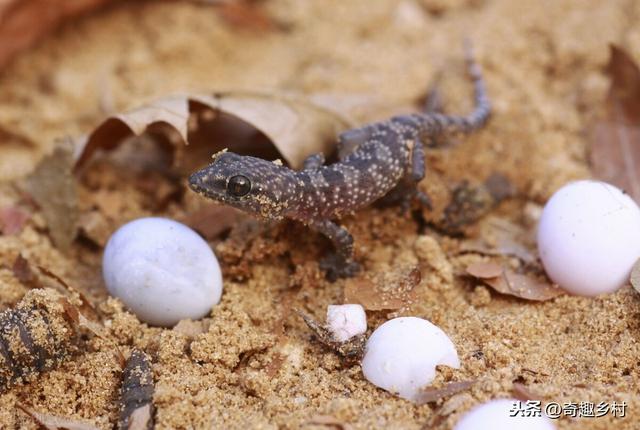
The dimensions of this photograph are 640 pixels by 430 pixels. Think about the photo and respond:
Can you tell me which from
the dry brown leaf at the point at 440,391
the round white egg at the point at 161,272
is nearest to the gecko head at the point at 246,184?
the round white egg at the point at 161,272

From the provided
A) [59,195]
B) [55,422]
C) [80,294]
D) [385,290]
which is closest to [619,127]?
[385,290]

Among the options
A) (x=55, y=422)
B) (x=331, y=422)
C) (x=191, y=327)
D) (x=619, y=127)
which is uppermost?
(x=619, y=127)

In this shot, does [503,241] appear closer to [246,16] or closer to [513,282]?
[513,282]

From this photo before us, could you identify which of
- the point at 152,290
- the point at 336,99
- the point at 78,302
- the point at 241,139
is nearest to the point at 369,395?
the point at 152,290

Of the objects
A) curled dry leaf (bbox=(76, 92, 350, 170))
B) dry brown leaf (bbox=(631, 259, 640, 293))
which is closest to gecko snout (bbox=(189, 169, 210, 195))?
curled dry leaf (bbox=(76, 92, 350, 170))

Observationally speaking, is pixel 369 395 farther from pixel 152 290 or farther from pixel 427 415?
pixel 152 290

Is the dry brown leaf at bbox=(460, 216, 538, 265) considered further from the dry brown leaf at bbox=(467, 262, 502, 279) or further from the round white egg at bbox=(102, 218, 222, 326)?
the round white egg at bbox=(102, 218, 222, 326)
